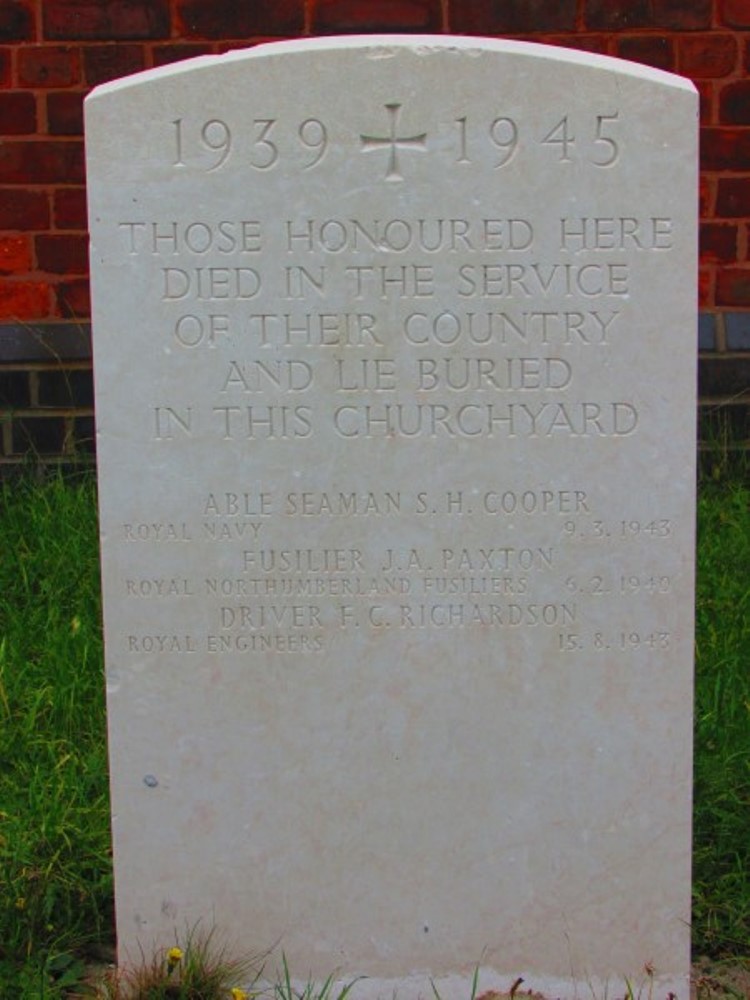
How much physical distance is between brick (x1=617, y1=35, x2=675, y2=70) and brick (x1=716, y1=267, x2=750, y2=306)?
0.72 m

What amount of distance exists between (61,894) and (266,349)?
47.9 inches

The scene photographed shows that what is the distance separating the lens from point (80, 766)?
11.9 feet

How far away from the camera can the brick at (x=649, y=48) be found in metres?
5.27

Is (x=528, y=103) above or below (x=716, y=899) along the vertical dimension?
above

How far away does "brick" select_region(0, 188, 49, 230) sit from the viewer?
530cm

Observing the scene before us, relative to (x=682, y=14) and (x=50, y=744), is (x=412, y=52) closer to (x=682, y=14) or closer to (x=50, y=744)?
(x=50, y=744)

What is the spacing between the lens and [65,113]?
5258 mm

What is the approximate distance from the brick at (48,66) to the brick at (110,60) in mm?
37

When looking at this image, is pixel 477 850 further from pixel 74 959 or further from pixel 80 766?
pixel 80 766

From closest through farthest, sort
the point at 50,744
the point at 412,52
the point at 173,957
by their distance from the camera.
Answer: the point at 412,52, the point at 173,957, the point at 50,744

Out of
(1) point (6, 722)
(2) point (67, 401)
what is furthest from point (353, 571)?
(2) point (67, 401)

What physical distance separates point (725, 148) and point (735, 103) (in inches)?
5.9

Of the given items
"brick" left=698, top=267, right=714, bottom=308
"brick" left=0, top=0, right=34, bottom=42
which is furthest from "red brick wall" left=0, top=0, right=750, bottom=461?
"brick" left=698, top=267, right=714, bottom=308

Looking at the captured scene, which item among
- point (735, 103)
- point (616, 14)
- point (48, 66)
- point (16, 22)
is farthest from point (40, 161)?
point (735, 103)
